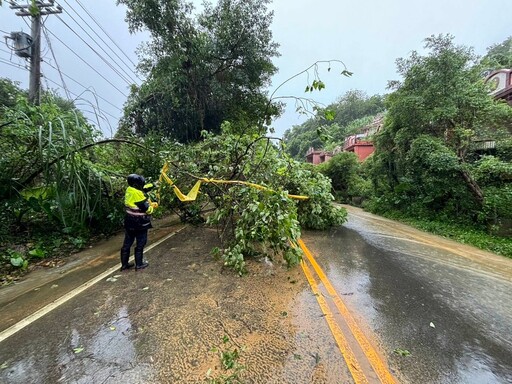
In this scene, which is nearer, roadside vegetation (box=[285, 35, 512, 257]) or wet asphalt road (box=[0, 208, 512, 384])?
wet asphalt road (box=[0, 208, 512, 384])

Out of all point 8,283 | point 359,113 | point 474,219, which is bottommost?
point 8,283

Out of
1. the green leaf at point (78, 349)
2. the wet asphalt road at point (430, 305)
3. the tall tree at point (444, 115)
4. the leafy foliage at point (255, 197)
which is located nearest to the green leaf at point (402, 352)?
the wet asphalt road at point (430, 305)

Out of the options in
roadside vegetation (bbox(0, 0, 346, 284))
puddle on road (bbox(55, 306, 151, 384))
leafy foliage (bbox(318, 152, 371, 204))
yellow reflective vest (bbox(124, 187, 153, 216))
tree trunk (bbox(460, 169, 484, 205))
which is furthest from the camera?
leafy foliage (bbox(318, 152, 371, 204))

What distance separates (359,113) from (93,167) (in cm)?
5976

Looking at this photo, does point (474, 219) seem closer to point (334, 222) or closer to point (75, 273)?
point (334, 222)

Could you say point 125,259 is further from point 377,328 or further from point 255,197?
point 377,328

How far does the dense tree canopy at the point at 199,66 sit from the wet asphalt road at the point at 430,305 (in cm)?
863

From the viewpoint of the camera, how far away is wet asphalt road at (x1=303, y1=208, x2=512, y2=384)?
2363 millimetres

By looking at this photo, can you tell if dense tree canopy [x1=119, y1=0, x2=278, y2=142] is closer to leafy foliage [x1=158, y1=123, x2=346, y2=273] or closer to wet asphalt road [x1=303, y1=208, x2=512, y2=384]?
leafy foliage [x1=158, y1=123, x2=346, y2=273]

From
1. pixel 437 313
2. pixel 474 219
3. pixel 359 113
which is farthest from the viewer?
pixel 359 113

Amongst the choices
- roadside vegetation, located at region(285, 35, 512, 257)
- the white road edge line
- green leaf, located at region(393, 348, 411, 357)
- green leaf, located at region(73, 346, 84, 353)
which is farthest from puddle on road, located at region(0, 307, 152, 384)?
roadside vegetation, located at region(285, 35, 512, 257)

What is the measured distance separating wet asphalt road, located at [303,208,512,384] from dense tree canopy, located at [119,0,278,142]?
8630 mm

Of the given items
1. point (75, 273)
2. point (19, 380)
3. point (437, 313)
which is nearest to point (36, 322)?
point (19, 380)

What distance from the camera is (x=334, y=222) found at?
8.07 m
